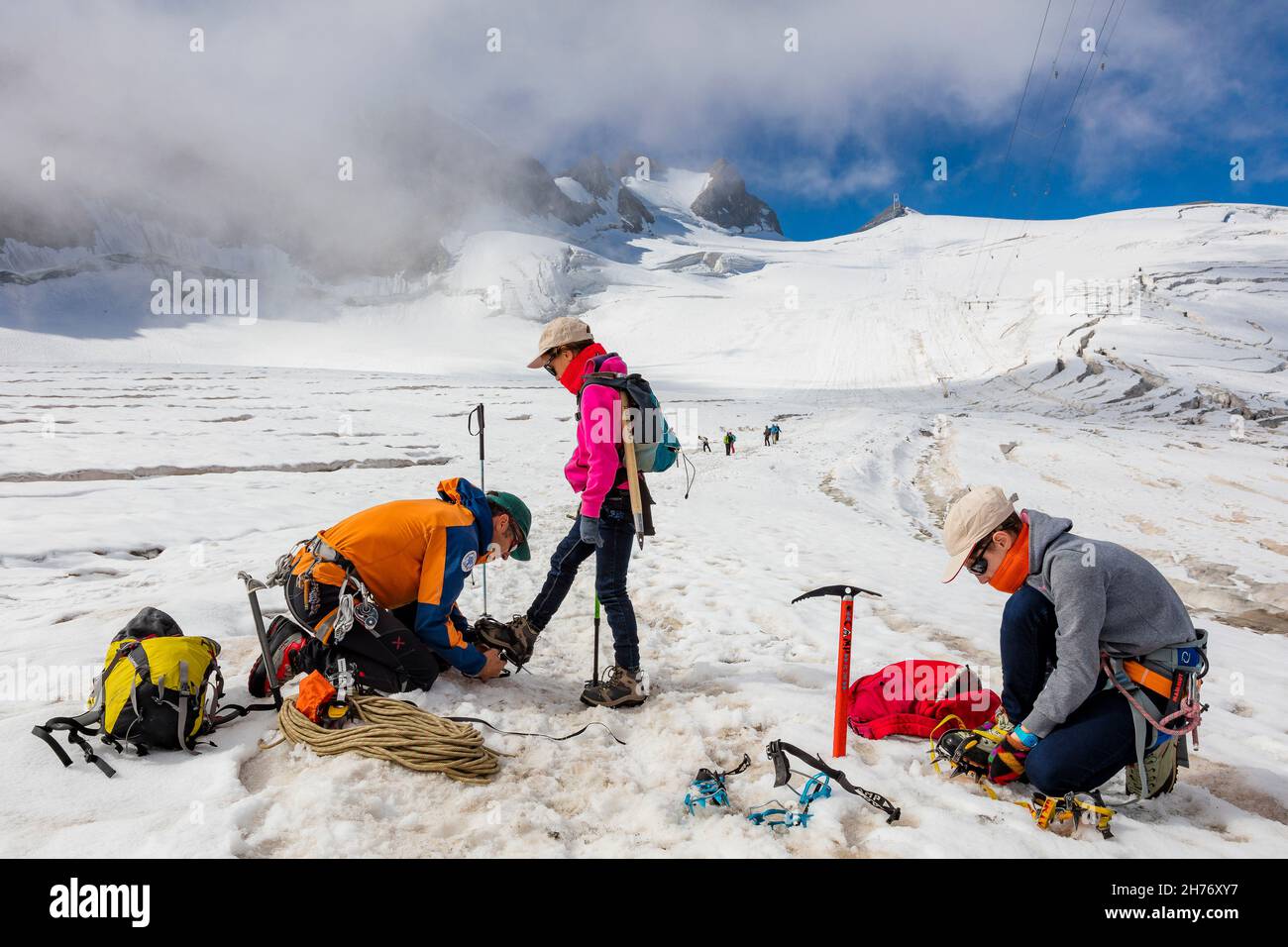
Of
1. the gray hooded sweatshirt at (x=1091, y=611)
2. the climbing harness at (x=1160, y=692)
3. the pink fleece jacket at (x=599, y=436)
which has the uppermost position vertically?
the pink fleece jacket at (x=599, y=436)

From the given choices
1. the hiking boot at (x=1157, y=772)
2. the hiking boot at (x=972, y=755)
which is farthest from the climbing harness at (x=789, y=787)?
the hiking boot at (x=1157, y=772)

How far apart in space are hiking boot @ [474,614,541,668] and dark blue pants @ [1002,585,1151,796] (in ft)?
10.7

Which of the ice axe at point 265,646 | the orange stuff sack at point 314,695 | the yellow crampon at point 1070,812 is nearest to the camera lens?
the yellow crampon at point 1070,812

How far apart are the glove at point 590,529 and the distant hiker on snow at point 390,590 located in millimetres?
656

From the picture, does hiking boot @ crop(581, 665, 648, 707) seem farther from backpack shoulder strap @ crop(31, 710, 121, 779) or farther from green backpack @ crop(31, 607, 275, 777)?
backpack shoulder strap @ crop(31, 710, 121, 779)

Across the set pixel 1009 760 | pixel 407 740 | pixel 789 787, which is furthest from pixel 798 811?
pixel 407 740

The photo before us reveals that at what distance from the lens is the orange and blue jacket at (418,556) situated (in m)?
4.10

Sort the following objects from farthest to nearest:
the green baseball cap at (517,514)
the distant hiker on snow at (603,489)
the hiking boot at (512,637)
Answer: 1. the hiking boot at (512,637)
2. the green baseball cap at (517,514)
3. the distant hiker on snow at (603,489)

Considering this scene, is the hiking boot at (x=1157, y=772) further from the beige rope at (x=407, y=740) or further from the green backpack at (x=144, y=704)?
the green backpack at (x=144, y=704)

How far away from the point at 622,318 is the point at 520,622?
281ft

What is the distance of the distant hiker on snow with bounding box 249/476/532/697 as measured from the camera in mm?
3941

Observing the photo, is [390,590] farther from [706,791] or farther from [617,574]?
[706,791]

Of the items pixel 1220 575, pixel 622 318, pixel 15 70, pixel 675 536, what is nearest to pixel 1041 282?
pixel 622 318
